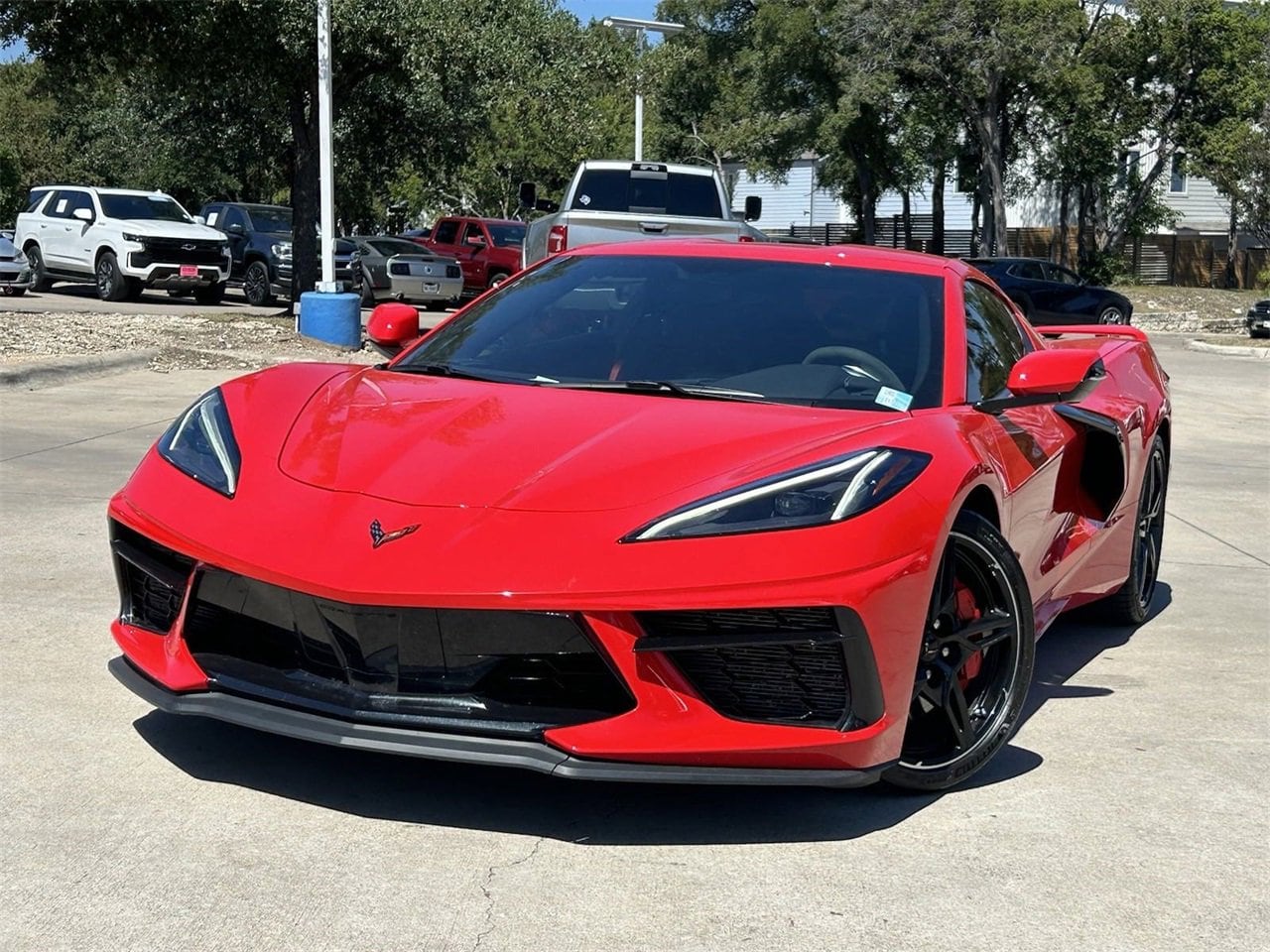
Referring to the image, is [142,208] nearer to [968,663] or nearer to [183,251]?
[183,251]

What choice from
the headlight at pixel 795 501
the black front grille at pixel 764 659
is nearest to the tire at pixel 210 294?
the headlight at pixel 795 501

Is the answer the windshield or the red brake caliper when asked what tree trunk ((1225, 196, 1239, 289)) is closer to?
the windshield

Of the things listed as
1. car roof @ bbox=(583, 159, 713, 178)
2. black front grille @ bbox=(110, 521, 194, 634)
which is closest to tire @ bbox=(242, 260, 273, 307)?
car roof @ bbox=(583, 159, 713, 178)

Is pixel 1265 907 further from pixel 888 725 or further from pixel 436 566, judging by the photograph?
pixel 436 566

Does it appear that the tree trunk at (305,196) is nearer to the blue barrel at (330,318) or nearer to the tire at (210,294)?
the tire at (210,294)

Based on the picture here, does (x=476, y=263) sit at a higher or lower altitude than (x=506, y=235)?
lower

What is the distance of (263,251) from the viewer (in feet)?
88.0

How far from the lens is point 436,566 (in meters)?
3.50

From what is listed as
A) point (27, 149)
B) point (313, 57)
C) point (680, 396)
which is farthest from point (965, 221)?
point (680, 396)

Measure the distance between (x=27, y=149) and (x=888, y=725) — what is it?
6618cm

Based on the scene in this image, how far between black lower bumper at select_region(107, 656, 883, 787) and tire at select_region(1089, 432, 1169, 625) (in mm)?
2717

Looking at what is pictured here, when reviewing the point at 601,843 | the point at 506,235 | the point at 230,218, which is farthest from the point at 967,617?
the point at 506,235

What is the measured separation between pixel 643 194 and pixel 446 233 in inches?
687

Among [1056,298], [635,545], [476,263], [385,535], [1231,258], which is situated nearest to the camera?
[635,545]
